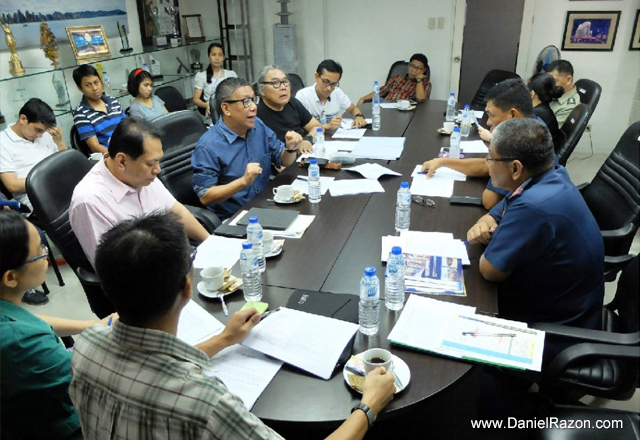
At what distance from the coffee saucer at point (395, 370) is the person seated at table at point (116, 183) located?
1010 mm

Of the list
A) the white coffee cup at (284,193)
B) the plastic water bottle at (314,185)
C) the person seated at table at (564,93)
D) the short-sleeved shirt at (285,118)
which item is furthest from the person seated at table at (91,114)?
the person seated at table at (564,93)

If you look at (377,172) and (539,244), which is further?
(377,172)

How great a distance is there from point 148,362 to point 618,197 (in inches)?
96.2

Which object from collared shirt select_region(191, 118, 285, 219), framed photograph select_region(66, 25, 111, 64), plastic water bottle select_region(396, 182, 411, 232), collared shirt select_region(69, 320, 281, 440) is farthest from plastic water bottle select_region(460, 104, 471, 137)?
framed photograph select_region(66, 25, 111, 64)

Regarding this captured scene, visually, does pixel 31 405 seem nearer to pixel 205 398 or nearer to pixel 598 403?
pixel 205 398

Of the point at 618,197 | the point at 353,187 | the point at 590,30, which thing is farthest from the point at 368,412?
the point at 590,30

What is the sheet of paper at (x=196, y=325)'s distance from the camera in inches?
56.3

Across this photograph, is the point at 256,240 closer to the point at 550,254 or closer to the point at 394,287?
the point at 394,287

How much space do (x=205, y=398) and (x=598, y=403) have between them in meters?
1.98

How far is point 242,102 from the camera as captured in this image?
8.67 feet

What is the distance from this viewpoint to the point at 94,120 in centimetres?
384

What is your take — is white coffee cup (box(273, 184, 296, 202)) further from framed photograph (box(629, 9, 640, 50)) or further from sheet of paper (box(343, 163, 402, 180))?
framed photograph (box(629, 9, 640, 50))

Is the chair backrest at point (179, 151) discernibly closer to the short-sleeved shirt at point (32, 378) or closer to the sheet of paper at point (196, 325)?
the sheet of paper at point (196, 325)

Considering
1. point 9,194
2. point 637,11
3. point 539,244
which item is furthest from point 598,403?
point 637,11
